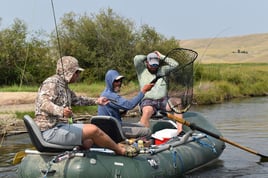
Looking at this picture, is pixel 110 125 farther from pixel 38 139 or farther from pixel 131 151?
pixel 38 139

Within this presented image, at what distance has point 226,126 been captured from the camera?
15.0 m

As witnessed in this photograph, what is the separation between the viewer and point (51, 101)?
6.34 metres

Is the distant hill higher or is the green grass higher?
the distant hill

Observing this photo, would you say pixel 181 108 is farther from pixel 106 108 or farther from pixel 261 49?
pixel 261 49

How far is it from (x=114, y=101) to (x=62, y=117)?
1.03m

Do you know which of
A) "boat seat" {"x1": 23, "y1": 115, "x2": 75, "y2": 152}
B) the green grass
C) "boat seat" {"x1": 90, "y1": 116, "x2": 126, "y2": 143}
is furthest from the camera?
the green grass

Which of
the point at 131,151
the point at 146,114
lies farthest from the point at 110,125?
the point at 146,114

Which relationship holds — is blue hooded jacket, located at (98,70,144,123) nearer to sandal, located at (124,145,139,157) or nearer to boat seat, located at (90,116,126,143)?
boat seat, located at (90,116,126,143)

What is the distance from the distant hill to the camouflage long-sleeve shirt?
71.9 meters

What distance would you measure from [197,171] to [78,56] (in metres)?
17.3

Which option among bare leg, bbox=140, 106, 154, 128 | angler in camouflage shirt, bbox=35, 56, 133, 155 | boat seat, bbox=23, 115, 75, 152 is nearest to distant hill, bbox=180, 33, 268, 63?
bare leg, bbox=140, 106, 154, 128

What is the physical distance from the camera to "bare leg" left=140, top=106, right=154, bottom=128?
9031 millimetres

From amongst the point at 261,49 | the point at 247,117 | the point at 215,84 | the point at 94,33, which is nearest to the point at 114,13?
the point at 94,33

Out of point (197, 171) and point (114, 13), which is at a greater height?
point (114, 13)
